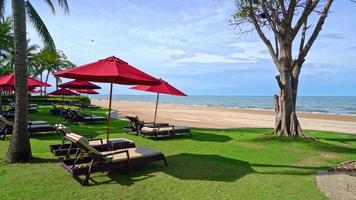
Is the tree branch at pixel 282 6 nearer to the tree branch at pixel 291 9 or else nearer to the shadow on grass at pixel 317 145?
the tree branch at pixel 291 9

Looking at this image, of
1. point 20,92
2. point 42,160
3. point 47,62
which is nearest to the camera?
point 20,92

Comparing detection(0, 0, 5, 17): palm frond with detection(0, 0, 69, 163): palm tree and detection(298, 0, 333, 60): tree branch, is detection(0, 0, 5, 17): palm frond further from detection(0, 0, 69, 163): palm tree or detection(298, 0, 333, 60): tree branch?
detection(298, 0, 333, 60): tree branch

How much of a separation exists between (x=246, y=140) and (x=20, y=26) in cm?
824

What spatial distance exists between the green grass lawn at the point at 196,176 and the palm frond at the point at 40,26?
597cm

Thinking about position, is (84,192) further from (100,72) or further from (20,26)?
(20,26)

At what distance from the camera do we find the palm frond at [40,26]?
13.0 m

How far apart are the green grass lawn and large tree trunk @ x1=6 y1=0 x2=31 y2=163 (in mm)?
328

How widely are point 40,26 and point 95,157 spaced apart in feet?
32.3

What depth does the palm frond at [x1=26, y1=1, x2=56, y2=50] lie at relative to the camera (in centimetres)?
1303

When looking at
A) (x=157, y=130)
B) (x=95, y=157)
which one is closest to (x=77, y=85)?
(x=157, y=130)

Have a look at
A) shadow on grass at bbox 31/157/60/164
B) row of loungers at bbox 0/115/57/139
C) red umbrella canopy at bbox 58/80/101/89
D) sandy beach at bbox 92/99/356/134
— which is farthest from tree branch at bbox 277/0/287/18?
row of loungers at bbox 0/115/57/139

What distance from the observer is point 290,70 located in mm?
11914

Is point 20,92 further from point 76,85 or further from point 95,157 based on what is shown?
point 76,85

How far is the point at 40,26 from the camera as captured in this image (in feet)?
44.4
